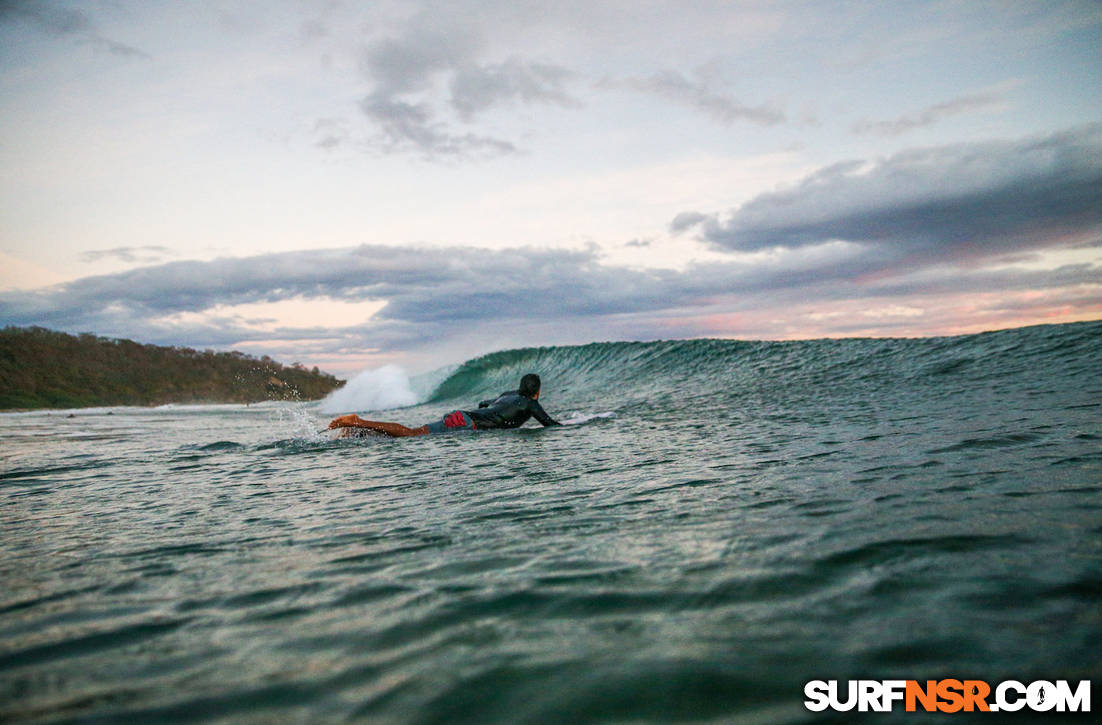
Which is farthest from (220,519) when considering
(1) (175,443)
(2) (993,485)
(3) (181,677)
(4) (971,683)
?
(1) (175,443)

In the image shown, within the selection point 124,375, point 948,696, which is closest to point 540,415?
point 948,696

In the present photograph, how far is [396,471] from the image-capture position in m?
5.62

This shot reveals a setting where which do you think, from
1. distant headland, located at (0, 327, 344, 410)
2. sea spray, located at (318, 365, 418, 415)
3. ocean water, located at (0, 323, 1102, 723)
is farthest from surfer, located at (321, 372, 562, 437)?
distant headland, located at (0, 327, 344, 410)

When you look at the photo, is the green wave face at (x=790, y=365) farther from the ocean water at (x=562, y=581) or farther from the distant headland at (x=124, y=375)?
the distant headland at (x=124, y=375)

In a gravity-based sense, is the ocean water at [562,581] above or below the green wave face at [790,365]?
below

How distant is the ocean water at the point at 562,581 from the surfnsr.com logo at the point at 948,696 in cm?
4

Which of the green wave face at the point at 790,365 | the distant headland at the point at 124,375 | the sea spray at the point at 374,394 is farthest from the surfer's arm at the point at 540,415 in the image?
the distant headland at the point at 124,375

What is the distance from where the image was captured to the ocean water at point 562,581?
1.55m

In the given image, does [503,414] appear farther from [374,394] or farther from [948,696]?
[374,394]

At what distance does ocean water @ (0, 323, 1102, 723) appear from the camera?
1550mm

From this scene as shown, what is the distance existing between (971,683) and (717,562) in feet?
3.25

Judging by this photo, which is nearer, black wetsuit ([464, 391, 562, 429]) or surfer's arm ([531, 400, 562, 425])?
surfer's arm ([531, 400, 562, 425])

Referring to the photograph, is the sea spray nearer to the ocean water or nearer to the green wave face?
the green wave face

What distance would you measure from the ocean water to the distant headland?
37.4 m
